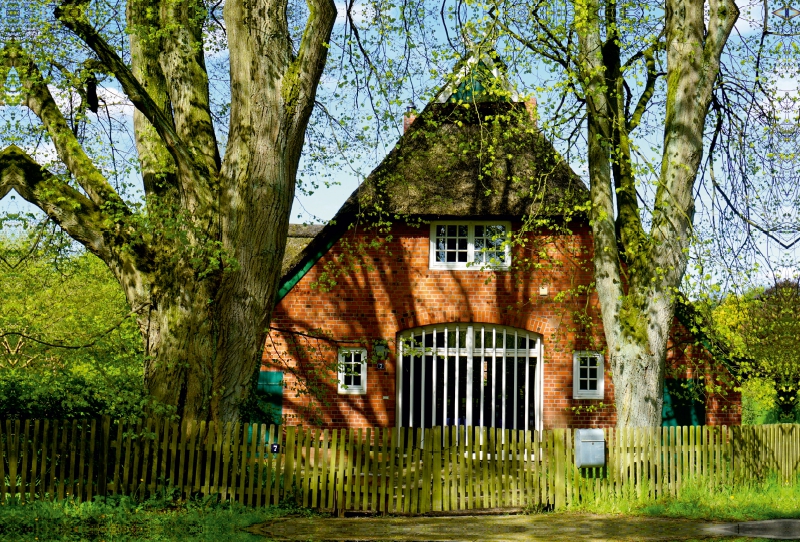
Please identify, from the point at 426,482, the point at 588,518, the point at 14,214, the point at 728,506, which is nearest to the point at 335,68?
the point at 14,214

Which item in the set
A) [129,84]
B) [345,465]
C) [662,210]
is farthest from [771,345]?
[129,84]

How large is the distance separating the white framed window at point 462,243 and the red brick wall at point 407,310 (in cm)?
18

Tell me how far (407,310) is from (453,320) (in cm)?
96

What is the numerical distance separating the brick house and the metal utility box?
4675 millimetres

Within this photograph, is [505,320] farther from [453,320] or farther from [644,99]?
[644,99]

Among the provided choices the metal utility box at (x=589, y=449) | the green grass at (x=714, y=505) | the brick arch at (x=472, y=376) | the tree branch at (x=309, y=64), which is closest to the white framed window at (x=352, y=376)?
the brick arch at (x=472, y=376)

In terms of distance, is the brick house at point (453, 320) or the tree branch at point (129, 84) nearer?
the tree branch at point (129, 84)

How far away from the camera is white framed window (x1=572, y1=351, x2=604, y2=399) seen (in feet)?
57.8

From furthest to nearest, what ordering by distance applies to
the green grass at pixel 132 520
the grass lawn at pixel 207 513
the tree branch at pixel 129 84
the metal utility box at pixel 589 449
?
the metal utility box at pixel 589 449 → the tree branch at pixel 129 84 → the grass lawn at pixel 207 513 → the green grass at pixel 132 520

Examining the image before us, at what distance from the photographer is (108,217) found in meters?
11.9

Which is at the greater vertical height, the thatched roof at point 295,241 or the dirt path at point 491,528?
the thatched roof at point 295,241

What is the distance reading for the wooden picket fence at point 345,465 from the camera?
11.7 meters

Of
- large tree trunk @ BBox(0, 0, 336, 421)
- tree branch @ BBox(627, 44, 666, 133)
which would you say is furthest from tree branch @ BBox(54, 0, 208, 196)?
tree branch @ BBox(627, 44, 666, 133)

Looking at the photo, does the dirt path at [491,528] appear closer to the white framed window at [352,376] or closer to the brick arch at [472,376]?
the brick arch at [472,376]
